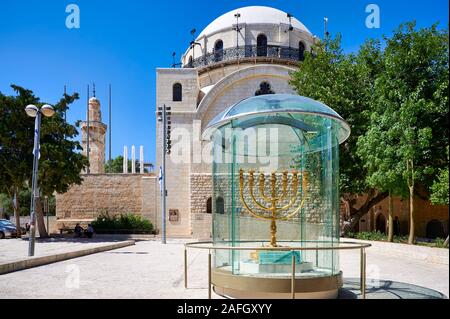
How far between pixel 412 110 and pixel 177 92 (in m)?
15.4

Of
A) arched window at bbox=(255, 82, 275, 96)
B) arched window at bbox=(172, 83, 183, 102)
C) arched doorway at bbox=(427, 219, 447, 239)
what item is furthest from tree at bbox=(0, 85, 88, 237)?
arched doorway at bbox=(427, 219, 447, 239)

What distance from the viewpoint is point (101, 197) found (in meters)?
27.5

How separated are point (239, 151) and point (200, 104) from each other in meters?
18.2

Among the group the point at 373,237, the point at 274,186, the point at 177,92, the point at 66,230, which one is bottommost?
the point at 66,230

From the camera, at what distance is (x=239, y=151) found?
25.5ft

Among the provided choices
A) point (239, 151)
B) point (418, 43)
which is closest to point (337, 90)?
point (418, 43)

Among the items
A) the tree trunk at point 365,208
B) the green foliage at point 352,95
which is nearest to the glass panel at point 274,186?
the green foliage at point 352,95

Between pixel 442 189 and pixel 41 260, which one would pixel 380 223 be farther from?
pixel 41 260

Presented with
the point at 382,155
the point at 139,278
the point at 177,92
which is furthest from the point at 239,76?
the point at 139,278

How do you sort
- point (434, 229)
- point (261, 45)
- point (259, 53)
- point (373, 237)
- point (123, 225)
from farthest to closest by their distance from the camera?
point (261, 45) → point (259, 53) → point (434, 229) → point (123, 225) → point (373, 237)

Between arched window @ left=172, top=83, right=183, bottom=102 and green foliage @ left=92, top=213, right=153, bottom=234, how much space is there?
24.6ft

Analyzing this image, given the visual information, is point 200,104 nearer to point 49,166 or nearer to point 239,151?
point 49,166

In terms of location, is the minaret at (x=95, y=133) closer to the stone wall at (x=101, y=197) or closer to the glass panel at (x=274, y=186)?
the stone wall at (x=101, y=197)

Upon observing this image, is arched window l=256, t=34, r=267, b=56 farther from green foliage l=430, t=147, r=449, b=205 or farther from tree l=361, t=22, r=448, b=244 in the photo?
green foliage l=430, t=147, r=449, b=205
